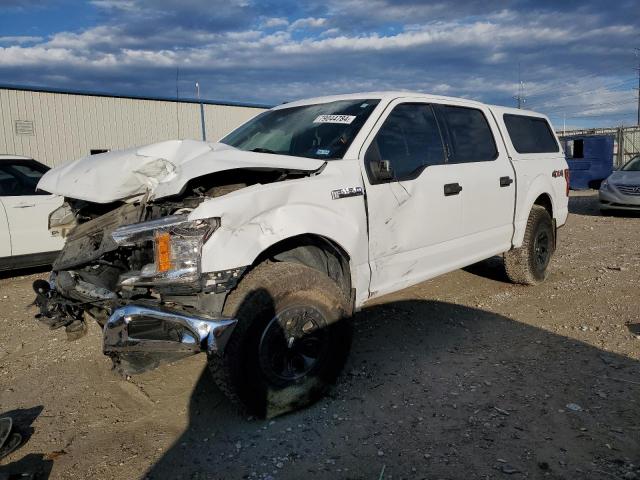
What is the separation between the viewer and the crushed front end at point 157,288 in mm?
2850

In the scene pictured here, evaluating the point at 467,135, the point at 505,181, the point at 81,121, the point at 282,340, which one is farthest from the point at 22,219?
the point at 81,121

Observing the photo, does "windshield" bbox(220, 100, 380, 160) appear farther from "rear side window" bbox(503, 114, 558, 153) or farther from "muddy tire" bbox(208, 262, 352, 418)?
"rear side window" bbox(503, 114, 558, 153)

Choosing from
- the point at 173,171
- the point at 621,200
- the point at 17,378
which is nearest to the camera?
the point at 173,171

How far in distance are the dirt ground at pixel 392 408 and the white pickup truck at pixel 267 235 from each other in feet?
1.23

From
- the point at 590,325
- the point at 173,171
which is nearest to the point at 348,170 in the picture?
the point at 173,171

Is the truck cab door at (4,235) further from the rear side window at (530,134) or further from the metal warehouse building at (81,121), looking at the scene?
the metal warehouse building at (81,121)

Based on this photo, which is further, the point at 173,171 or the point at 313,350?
the point at 313,350

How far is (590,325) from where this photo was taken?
4949mm

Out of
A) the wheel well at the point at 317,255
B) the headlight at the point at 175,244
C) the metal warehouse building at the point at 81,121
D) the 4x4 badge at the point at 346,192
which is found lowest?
the wheel well at the point at 317,255

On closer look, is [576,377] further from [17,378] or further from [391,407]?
[17,378]

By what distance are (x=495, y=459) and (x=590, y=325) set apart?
2574mm

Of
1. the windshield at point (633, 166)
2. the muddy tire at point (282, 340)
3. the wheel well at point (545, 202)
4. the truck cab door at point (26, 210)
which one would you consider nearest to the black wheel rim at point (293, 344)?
the muddy tire at point (282, 340)

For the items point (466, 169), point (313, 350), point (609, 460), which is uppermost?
point (466, 169)

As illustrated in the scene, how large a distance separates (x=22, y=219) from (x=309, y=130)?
164 inches
